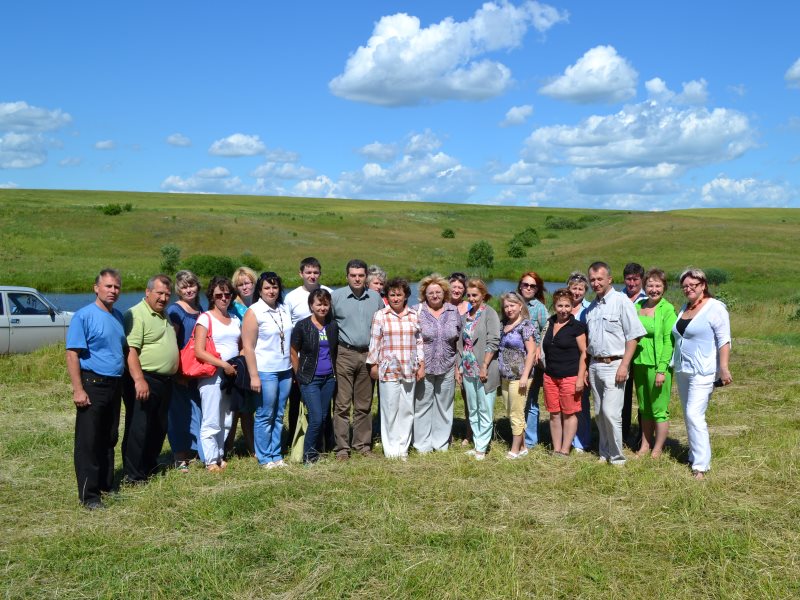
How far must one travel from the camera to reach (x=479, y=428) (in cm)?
696

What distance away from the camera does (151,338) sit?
5.82 m

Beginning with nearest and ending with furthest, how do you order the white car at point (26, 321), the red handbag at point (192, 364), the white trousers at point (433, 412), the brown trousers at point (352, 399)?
the red handbag at point (192, 364) < the brown trousers at point (352, 399) < the white trousers at point (433, 412) < the white car at point (26, 321)

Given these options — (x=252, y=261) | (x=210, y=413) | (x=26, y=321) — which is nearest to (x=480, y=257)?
(x=252, y=261)

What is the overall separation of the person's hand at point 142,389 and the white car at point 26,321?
7564 mm

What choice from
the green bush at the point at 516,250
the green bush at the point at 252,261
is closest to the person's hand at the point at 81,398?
the green bush at the point at 252,261

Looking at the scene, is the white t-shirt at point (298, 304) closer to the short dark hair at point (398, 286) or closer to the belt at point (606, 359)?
the short dark hair at point (398, 286)

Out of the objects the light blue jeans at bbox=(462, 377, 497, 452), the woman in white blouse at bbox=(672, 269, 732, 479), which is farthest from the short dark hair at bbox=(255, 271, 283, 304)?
the woman in white blouse at bbox=(672, 269, 732, 479)

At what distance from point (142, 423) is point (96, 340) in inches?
36.9

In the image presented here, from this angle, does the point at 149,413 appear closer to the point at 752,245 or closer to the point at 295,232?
the point at 752,245

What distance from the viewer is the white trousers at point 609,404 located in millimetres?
6438

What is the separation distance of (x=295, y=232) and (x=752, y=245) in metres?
33.3

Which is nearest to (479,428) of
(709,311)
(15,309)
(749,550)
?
(709,311)

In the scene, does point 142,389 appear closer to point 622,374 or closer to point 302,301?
point 302,301

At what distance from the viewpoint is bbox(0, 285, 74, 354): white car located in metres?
11.9
